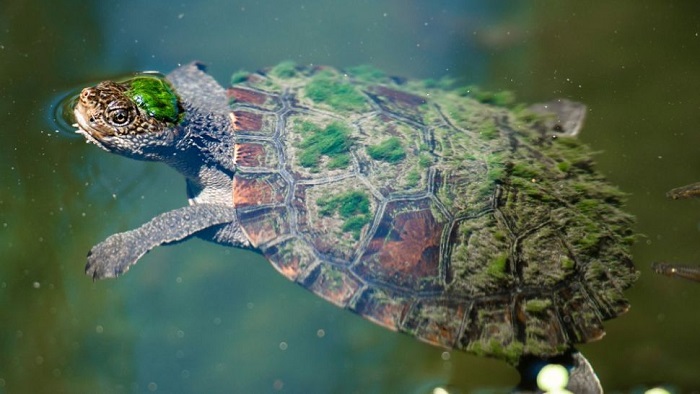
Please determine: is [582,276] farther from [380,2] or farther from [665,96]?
[380,2]

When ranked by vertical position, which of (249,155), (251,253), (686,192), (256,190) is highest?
(686,192)

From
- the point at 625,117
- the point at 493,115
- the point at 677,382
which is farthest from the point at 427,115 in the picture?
the point at 677,382

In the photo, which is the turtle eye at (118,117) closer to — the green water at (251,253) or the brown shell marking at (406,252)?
the green water at (251,253)

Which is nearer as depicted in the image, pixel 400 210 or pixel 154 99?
pixel 400 210

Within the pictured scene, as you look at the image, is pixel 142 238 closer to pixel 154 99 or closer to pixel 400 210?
pixel 154 99

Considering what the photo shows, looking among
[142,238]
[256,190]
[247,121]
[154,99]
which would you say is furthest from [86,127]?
[256,190]

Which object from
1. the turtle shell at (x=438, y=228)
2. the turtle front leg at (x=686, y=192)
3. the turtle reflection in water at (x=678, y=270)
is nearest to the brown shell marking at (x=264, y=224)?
the turtle shell at (x=438, y=228)

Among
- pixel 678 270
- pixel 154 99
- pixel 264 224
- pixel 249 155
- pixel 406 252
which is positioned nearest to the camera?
pixel 406 252

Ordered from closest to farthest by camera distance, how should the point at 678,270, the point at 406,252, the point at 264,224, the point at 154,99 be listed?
1. the point at 406,252
2. the point at 264,224
3. the point at 678,270
4. the point at 154,99
